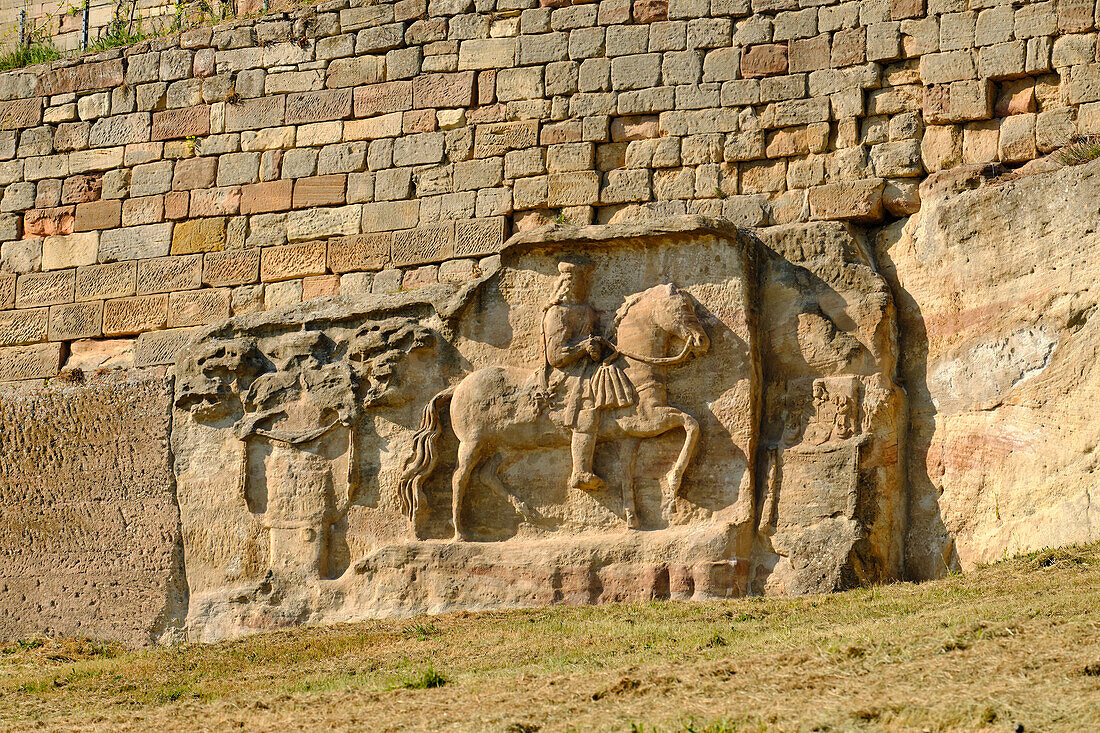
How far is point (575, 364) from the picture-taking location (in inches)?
381

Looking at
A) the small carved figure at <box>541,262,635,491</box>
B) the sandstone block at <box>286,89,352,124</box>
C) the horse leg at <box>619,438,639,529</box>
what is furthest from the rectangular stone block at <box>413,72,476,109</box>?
the horse leg at <box>619,438,639,529</box>

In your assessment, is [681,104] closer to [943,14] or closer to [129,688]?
[943,14]

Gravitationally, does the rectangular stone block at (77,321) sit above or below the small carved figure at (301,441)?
above

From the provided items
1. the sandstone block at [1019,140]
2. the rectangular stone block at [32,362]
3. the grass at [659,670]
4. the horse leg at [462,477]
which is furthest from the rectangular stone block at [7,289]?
the sandstone block at [1019,140]

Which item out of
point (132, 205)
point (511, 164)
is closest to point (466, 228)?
point (511, 164)

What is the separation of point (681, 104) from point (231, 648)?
468 centimetres

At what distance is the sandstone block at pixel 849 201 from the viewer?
1004cm

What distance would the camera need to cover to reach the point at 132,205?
1178 cm

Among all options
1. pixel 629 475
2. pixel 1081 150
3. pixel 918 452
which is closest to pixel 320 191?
pixel 629 475

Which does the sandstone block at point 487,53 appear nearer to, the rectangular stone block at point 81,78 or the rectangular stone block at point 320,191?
the rectangular stone block at point 320,191

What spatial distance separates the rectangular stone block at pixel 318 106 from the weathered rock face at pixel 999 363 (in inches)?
165

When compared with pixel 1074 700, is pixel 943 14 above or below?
above

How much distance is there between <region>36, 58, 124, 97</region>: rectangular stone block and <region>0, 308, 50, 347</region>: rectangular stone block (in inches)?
72.5

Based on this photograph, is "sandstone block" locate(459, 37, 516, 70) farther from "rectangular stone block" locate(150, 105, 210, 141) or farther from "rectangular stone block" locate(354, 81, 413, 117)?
"rectangular stone block" locate(150, 105, 210, 141)
